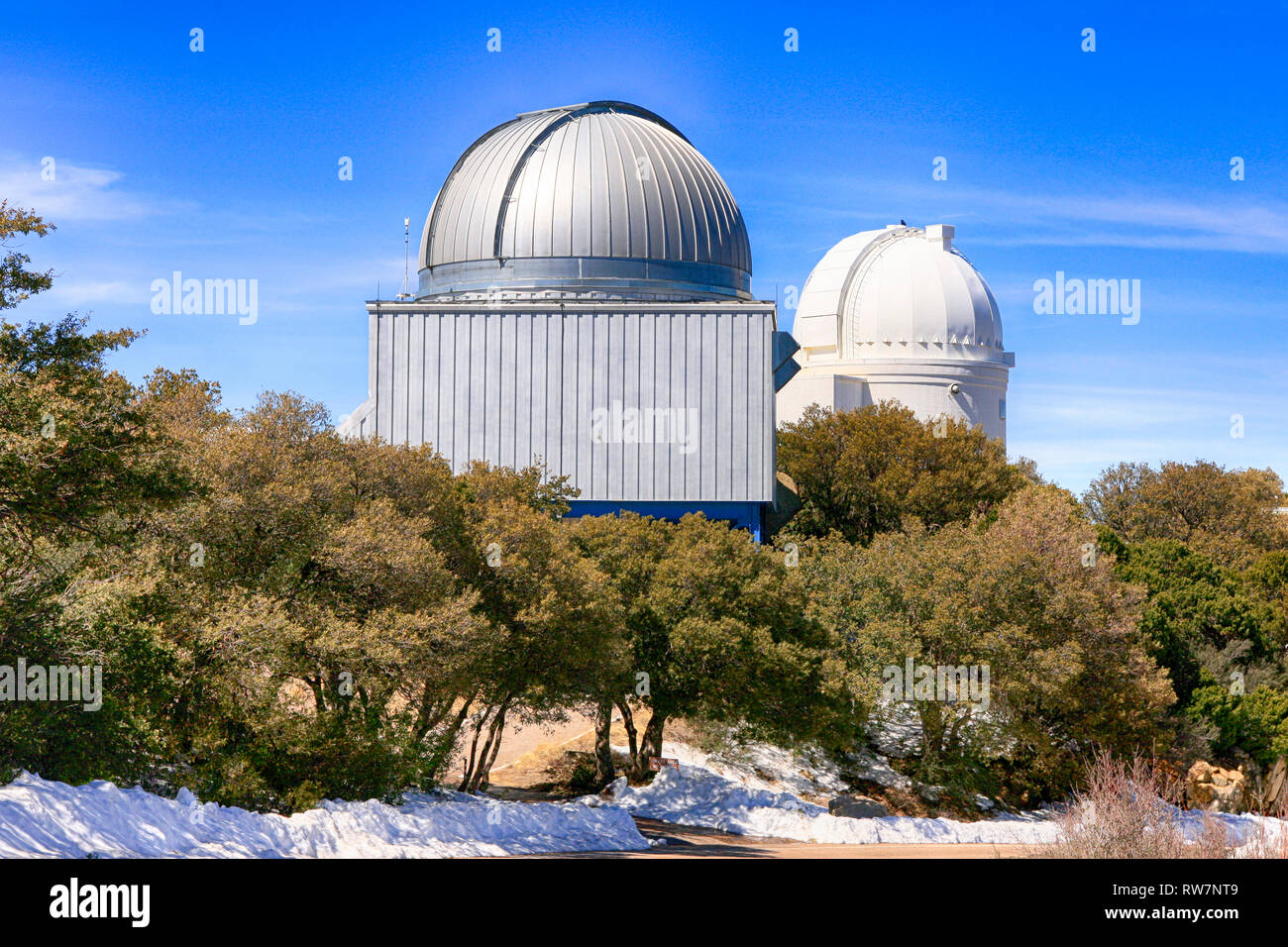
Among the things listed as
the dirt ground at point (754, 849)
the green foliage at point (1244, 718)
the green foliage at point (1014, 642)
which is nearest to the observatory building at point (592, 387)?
the green foliage at point (1014, 642)

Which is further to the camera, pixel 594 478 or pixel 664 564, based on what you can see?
pixel 594 478

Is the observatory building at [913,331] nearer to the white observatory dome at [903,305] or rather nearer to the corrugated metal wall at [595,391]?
the white observatory dome at [903,305]

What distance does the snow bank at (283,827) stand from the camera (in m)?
15.9

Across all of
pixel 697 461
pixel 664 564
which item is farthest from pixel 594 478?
pixel 664 564

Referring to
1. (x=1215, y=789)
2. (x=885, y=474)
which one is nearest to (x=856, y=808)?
(x=1215, y=789)

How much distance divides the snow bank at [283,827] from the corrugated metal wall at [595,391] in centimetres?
2225

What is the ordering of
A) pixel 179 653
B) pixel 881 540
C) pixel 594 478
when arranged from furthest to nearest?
pixel 594 478, pixel 881 540, pixel 179 653

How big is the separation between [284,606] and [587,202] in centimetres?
3118

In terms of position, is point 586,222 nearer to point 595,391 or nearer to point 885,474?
point 595,391

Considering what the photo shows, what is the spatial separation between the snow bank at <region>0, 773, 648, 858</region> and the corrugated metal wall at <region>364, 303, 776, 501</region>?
2225cm

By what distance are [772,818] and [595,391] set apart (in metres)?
21.0

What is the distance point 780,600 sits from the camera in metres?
33.0

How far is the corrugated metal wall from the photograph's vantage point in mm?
48469
